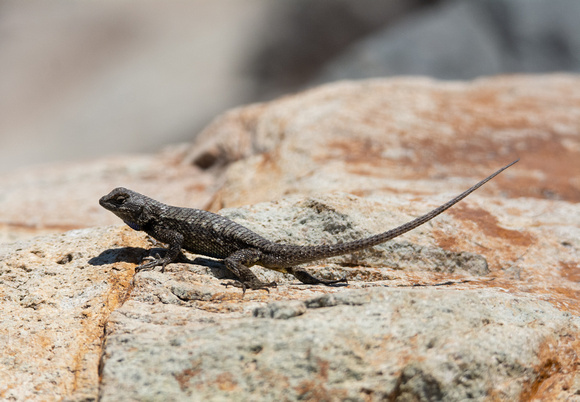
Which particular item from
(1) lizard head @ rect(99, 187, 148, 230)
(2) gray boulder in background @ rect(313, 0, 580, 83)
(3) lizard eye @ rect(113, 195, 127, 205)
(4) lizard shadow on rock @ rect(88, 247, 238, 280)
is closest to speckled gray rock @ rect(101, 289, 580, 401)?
(4) lizard shadow on rock @ rect(88, 247, 238, 280)

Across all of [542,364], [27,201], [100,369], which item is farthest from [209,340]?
[27,201]

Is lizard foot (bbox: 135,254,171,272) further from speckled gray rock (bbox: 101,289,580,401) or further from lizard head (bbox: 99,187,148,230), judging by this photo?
speckled gray rock (bbox: 101,289,580,401)

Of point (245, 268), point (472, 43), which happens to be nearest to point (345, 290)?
point (245, 268)

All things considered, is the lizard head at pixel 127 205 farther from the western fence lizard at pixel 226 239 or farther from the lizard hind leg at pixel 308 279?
the lizard hind leg at pixel 308 279

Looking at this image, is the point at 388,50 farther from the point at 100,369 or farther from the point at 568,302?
the point at 100,369

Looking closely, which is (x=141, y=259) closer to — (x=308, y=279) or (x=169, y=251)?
(x=169, y=251)

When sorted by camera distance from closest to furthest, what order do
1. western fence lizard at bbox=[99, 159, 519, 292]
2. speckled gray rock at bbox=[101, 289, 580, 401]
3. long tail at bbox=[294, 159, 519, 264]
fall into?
speckled gray rock at bbox=[101, 289, 580, 401]
long tail at bbox=[294, 159, 519, 264]
western fence lizard at bbox=[99, 159, 519, 292]
